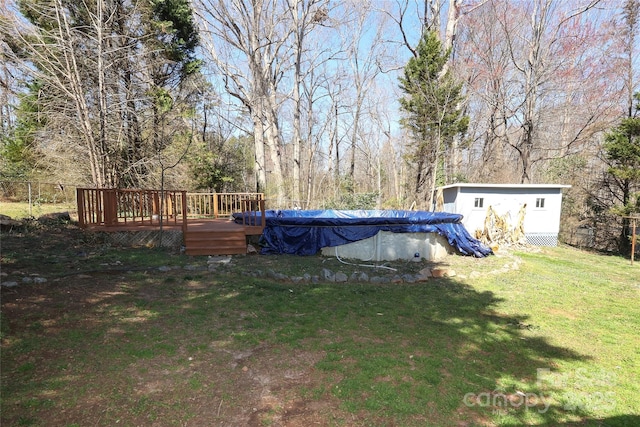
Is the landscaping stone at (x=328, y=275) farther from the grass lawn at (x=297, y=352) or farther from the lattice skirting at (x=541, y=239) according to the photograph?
the lattice skirting at (x=541, y=239)

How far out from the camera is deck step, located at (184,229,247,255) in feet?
22.7

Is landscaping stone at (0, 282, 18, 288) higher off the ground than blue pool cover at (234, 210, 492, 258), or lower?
lower

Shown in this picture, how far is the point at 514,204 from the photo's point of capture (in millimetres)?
12312

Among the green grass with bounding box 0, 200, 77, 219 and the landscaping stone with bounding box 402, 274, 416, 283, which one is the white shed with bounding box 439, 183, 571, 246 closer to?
the landscaping stone with bounding box 402, 274, 416, 283

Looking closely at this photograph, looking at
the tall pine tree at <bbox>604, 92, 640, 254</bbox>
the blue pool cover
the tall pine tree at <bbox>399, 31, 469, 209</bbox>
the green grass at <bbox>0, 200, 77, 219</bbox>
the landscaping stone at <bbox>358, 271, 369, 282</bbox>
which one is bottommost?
the landscaping stone at <bbox>358, 271, 369, 282</bbox>

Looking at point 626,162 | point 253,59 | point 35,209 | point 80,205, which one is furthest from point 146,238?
point 626,162

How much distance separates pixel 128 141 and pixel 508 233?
13.8 meters

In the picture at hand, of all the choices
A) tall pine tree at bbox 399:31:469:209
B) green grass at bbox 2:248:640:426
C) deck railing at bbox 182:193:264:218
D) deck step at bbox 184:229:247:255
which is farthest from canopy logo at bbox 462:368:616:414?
tall pine tree at bbox 399:31:469:209

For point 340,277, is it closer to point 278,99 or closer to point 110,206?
point 110,206

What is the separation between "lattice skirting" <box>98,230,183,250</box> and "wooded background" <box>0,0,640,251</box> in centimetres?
269

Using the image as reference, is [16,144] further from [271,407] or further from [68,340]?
[271,407]

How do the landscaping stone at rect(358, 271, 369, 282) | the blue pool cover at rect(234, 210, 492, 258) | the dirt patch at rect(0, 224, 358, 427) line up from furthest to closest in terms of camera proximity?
the blue pool cover at rect(234, 210, 492, 258) < the landscaping stone at rect(358, 271, 369, 282) < the dirt patch at rect(0, 224, 358, 427)

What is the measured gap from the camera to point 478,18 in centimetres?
1800

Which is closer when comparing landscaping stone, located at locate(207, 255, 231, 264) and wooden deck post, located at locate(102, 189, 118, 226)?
landscaping stone, located at locate(207, 255, 231, 264)
